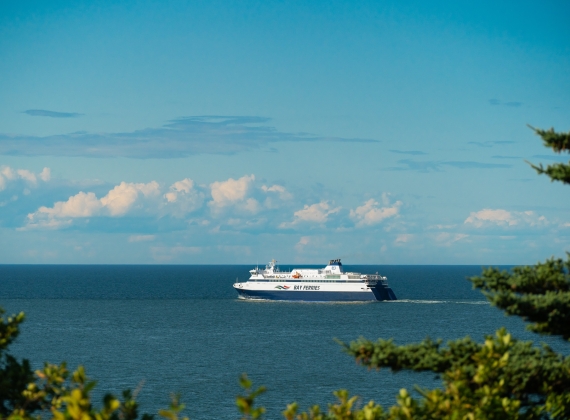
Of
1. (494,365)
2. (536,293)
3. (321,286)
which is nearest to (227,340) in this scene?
(321,286)

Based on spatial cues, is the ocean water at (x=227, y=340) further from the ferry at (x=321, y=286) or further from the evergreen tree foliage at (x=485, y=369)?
the evergreen tree foliage at (x=485, y=369)

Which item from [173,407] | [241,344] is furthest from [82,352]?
[173,407]

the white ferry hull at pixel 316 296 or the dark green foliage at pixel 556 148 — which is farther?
the white ferry hull at pixel 316 296

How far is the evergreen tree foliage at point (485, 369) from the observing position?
1262 centimetres

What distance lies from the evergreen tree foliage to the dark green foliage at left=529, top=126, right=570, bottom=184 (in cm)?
2

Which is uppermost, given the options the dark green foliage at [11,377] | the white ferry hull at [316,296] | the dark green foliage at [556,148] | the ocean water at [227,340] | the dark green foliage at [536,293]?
the dark green foliage at [556,148]

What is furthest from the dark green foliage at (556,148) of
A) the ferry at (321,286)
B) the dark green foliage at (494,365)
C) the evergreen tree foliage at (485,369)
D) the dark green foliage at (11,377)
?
the ferry at (321,286)

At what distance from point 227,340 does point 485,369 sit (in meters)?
58.4

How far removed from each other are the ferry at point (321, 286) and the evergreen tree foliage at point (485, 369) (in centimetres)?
9514

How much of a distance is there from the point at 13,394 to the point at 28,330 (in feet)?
216

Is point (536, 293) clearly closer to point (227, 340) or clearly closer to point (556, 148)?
point (556, 148)

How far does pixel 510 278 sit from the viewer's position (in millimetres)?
15906

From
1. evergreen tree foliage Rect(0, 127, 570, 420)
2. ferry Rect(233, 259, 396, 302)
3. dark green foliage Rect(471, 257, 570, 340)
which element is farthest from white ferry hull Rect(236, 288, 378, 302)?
evergreen tree foliage Rect(0, 127, 570, 420)

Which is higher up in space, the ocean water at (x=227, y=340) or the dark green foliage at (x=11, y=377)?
the dark green foliage at (x=11, y=377)
